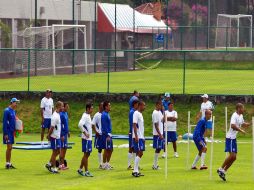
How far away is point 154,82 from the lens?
175ft

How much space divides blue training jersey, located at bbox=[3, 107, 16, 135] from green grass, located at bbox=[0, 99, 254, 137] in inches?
515

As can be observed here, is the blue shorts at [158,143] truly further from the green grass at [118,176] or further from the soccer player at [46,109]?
the soccer player at [46,109]

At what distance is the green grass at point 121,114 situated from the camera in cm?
4269

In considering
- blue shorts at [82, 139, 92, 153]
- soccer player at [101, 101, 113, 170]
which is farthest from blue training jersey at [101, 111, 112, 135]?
blue shorts at [82, 139, 92, 153]

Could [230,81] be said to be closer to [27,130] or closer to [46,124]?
[27,130]

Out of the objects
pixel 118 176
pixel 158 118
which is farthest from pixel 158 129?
pixel 118 176

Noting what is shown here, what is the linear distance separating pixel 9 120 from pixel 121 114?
14591mm

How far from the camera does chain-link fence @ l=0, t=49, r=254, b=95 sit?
49562 millimetres

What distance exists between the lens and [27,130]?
43531mm

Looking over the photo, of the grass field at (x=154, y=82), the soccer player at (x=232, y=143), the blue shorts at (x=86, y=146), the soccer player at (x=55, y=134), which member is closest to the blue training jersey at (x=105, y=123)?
the soccer player at (x=55, y=134)

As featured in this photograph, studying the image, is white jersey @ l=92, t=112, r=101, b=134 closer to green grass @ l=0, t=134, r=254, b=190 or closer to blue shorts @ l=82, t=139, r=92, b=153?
green grass @ l=0, t=134, r=254, b=190

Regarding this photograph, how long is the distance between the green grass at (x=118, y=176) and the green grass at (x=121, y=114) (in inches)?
330

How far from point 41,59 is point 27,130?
1422cm

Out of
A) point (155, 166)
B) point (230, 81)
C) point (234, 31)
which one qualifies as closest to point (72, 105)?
point (230, 81)
